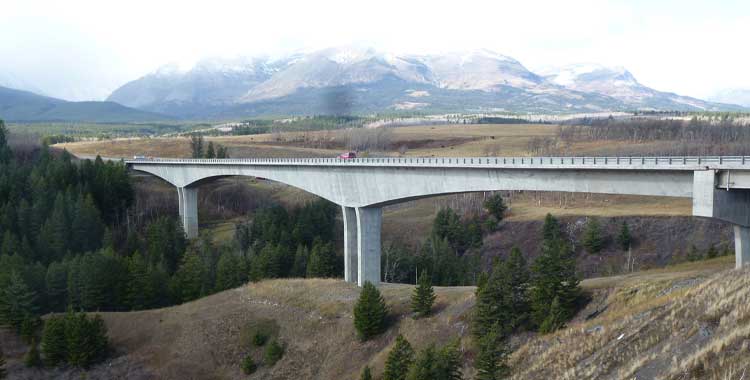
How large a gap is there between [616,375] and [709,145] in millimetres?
112004

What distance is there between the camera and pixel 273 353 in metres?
46.1

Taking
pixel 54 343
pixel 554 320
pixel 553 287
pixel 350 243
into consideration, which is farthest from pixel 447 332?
pixel 54 343

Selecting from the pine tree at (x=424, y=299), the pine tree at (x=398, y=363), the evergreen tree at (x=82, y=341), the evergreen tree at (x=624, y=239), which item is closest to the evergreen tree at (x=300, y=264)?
the evergreen tree at (x=82, y=341)

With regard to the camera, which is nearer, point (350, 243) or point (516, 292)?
point (516, 292)

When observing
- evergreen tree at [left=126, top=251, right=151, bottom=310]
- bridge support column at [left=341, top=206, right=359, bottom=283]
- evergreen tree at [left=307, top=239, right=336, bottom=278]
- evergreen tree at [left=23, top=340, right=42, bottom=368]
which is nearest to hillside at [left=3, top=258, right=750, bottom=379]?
evergreen tree at [left=23, top=340, right=42, bottom=368]

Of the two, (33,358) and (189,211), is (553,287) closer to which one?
(33,358)

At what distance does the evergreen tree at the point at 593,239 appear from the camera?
249 feet

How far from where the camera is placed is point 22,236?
75750 millimetres

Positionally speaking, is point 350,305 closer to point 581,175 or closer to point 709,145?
point 581,175

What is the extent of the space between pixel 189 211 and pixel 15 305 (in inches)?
1713

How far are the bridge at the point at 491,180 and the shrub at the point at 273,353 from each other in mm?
12764

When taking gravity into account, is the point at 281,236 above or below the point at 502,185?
below

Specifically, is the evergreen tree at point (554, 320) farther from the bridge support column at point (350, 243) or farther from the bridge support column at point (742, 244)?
the bridge support column at point (350, 243)

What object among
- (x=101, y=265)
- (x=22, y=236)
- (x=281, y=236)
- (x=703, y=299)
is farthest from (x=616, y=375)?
(x=22, y=236)
